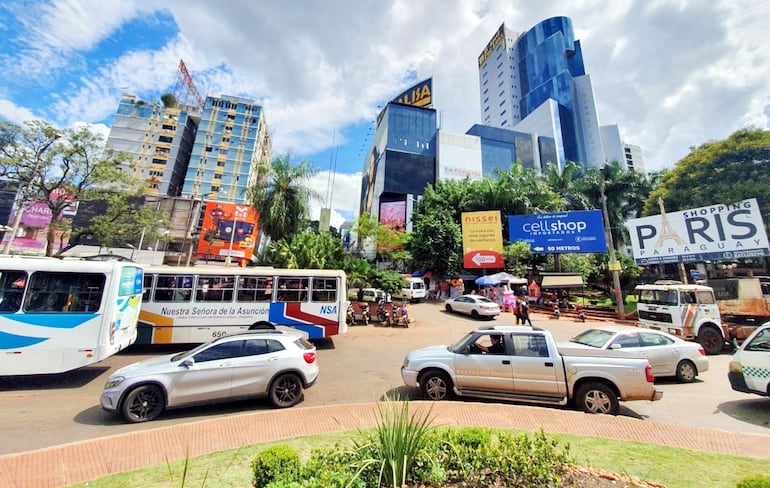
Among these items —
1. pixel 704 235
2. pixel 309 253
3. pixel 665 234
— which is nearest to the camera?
pixel 704 235

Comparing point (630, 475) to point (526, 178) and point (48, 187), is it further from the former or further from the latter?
point (526, 178)

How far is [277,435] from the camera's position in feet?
15.9

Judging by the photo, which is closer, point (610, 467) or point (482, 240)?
point (610, 467)

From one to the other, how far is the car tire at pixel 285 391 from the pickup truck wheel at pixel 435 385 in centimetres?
268

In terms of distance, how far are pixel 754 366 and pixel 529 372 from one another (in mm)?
4639

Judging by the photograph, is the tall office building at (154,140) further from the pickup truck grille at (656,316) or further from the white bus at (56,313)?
the pickup truck grille at (656,316)

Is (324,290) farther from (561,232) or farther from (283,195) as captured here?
(561,232)

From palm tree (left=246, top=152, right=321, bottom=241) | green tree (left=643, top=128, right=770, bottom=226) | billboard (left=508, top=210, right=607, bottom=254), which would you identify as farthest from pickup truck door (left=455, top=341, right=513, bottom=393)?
green tree (left=643, top=128, right=770, bottom=226)

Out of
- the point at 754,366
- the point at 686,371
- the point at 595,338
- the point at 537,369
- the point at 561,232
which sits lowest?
the point at 686,371

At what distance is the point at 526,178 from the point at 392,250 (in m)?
18.1

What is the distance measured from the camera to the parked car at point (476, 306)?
19.4 m

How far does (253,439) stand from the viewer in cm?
473

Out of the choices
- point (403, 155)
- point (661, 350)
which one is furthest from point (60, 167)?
point (403, 155)

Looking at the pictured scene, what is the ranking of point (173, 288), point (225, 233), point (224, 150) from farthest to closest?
point (224, 150), point (225, 233), point (173, 288)
